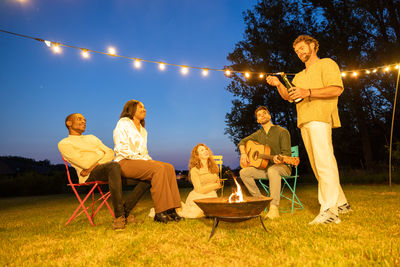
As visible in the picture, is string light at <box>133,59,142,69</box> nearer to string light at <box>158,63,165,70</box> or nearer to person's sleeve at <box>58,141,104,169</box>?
string light at <box>158,63,165,70</box>

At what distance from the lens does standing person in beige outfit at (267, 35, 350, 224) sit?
2.71 meters

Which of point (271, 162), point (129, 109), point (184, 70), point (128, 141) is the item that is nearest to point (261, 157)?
point (271, 162)

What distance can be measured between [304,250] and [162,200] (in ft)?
5.88

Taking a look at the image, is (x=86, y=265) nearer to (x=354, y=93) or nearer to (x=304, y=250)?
(x=304, y=250)

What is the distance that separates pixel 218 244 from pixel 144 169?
1.39 metres

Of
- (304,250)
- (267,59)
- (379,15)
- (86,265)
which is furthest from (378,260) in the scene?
(267,59)

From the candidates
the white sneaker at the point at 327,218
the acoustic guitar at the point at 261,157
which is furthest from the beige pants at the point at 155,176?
the white sneaker at the point at 327,218

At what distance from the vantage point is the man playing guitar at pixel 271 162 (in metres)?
3.53

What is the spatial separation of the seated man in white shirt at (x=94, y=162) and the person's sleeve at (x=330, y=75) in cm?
259

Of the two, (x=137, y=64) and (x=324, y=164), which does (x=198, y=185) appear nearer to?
(x=324, y=164)

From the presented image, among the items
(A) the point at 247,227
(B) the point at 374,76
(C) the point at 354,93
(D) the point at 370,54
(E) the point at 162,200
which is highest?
(D) the point at 370,54

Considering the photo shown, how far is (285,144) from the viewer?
12.3 ft

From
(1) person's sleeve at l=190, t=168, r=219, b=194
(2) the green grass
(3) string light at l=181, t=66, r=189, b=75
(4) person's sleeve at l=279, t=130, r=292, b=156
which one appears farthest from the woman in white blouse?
(3) string light at l=181, t=66, r=189, b=75

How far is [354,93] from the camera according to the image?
11.2 meters
